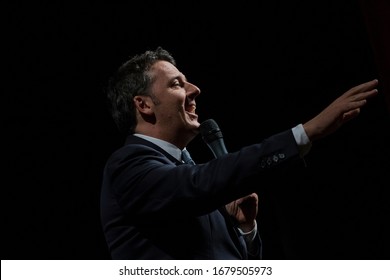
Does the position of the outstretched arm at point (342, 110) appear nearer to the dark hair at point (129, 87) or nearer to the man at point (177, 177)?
the man at point (177, 177)

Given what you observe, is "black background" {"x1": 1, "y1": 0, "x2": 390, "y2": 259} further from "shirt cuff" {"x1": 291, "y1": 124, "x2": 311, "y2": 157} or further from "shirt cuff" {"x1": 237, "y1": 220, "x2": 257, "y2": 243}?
"shirt cuff" {"x1": 291, "y1": 124, "x2": 311, "y2": 157}

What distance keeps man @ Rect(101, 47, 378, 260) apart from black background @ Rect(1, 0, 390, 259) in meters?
0.78

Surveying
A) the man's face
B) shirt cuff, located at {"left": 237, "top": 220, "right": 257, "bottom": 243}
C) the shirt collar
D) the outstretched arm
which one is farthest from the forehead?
the outstretched arm

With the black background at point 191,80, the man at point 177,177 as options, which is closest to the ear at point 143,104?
the man at point 177,177

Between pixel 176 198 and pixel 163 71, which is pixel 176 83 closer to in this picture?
pixel 163 71

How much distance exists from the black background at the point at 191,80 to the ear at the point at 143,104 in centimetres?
80

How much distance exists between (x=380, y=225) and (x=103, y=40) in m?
1.40

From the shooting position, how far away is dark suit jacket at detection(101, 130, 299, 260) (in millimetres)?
1060

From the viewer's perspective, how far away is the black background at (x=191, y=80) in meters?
2.10

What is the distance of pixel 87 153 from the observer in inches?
95.7

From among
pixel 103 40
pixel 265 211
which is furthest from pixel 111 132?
pixel 265 211

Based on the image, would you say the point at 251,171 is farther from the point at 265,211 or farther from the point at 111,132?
the point at 111,132

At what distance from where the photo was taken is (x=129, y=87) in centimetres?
152

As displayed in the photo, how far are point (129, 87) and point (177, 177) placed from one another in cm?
50
